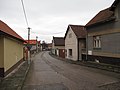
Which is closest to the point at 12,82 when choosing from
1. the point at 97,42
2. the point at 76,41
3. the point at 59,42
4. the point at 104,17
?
the point at 97,42

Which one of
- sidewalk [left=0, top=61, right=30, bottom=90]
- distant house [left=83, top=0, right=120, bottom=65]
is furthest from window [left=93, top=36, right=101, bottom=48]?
sidewalk [left=0, top=61, right=30, bottom=90]

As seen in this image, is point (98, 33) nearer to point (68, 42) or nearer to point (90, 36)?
point (90, 36)

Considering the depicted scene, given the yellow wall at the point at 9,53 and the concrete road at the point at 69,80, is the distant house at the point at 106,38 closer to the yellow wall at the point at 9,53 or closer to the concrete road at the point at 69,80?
the concrete road at the point at 69,80

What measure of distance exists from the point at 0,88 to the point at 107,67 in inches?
429

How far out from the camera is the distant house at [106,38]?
48.7 feet

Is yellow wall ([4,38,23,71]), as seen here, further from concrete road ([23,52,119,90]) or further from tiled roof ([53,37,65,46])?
tiled roof ([53,37,65,46])

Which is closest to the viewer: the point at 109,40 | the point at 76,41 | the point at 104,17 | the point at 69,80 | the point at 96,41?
the point at 69,80

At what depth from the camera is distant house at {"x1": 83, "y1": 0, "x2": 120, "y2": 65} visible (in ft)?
48.7

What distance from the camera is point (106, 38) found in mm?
16406

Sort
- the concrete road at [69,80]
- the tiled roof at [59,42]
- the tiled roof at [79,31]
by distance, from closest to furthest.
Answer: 1. the concrete road at [69,80]
2. the tiled roof at [79,31]
3. the tiled roof at [59,42]

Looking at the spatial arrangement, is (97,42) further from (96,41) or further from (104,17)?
(104,17)

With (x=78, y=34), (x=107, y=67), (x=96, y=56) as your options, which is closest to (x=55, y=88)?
(x=107, y=67)

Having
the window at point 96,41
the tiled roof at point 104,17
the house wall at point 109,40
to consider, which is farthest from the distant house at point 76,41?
the house wall at point 109,40

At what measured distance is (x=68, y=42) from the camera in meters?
29.3
